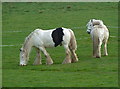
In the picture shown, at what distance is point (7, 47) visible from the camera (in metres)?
26.8

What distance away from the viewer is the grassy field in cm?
1778

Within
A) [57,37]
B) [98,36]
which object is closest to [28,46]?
[57,37]

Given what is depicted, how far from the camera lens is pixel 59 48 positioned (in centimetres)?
2603

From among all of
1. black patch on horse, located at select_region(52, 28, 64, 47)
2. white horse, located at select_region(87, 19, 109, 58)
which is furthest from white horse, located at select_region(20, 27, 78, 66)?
white horse, located at select_region(87, 19, 109, 58)

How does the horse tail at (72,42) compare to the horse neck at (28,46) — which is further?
the horse tail at (72,42)

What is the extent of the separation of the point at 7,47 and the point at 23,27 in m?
8.89

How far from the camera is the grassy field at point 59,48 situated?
17.8m

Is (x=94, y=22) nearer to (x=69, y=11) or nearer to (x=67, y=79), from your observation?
(x=67, y=79)

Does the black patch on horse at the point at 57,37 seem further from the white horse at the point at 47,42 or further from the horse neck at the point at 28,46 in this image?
the horse neck at the point at 28,46

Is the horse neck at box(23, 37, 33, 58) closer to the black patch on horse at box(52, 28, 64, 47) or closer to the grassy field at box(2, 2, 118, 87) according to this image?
the grassy field at box(2, 2, 118, 87)

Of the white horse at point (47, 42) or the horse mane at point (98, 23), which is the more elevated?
the horse mane at point (98, 23)

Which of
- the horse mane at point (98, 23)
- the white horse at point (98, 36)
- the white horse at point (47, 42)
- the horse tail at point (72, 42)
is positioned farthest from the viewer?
the horse mane at point (98, 23)

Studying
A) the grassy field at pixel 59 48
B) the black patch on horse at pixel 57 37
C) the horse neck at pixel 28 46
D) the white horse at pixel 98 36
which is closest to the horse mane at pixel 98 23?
the white horse at pixel 98 36

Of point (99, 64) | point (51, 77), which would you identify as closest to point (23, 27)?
point (99, 64)
